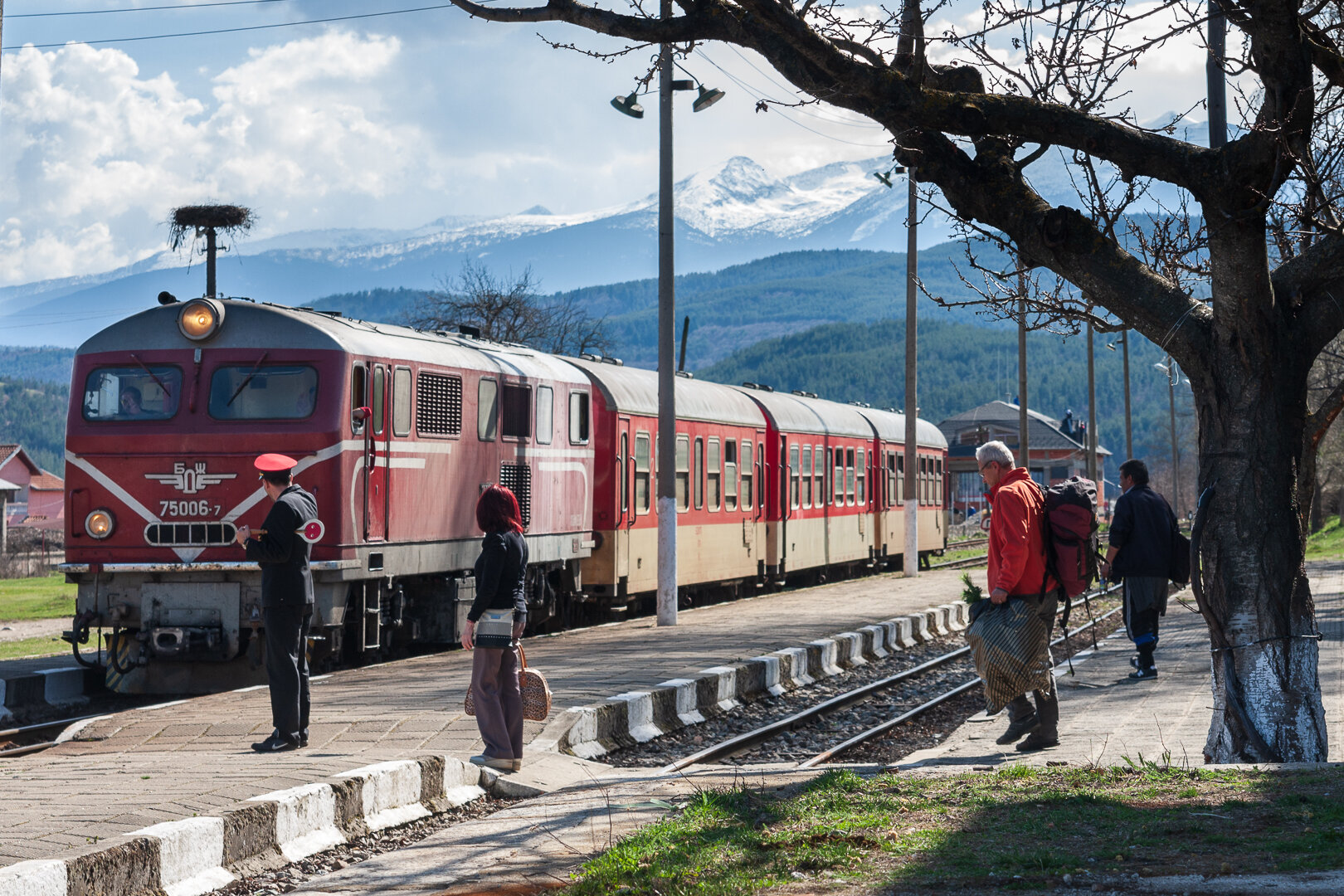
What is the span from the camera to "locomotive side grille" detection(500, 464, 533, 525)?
55.8 feet

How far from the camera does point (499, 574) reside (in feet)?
30.1

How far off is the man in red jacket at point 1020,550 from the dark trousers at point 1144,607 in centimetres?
384

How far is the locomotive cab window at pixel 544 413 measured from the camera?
59.2ft

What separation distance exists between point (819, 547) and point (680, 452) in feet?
26.9

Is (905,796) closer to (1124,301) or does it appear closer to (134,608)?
(1124,301)

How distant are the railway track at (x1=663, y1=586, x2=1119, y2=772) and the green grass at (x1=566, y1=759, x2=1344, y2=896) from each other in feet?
7.88

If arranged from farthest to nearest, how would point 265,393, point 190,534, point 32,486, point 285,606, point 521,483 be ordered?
1. point 32,486
2. point 521,483
3. point 265,393
4. point 190,534
5. point 285,606

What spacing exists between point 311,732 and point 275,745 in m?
0.88

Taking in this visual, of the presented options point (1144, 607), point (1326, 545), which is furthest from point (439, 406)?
point (1326, 545)

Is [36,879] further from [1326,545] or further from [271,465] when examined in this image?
[1326,545]

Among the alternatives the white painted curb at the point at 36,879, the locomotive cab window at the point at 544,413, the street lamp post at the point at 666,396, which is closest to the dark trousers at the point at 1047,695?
the white painted curb at the point at 36,879

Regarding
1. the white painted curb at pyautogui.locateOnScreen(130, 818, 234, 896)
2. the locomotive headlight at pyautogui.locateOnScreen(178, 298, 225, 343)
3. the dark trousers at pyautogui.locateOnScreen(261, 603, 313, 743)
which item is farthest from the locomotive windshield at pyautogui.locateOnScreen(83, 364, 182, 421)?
the white painted curb at pyautogui.locateOnScreen(130, 818, 234, 896)

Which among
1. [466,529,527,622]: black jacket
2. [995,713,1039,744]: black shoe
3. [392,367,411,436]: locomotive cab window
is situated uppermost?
[392,367,411,436]: locomotive cab window

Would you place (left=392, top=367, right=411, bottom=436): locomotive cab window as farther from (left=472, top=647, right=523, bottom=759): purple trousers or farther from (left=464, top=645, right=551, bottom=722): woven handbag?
(left=472, top=647, right=523, bottom=759): purple trousers
